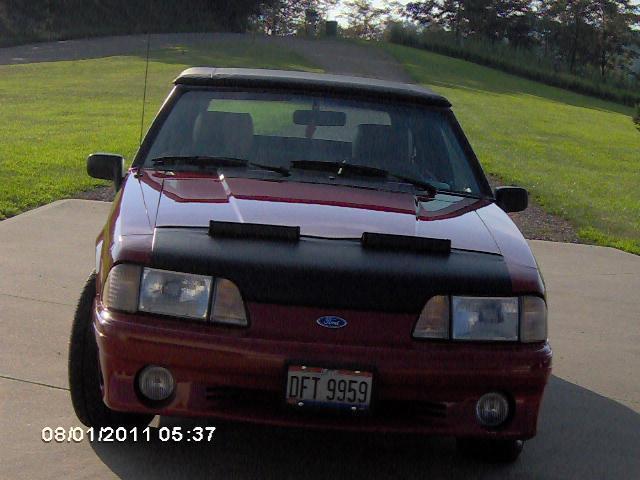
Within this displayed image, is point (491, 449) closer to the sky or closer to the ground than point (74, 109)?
closer to the sky

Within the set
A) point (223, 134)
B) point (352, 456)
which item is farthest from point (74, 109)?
point (352, 456)

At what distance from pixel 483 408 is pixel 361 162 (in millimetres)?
1600

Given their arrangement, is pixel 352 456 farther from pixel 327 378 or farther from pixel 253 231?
pixel 253 231

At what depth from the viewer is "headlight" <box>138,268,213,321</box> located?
3840 mm

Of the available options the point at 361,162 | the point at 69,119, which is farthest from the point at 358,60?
the point at 361,162

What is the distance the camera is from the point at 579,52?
80.0 metres

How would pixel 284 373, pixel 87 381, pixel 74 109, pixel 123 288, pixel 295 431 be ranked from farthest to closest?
pixel 74 109 → pixel 295 431 → pixel 87 381 → pixel 123 288 → pixel 284 373

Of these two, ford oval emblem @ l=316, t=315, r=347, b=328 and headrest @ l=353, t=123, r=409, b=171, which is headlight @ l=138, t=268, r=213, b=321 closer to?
ford oval emblem @ l=316, t=315, r=347, b=328

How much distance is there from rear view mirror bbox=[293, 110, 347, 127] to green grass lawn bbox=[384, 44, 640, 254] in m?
6.21

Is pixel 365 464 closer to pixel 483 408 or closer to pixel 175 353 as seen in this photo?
pixel 483 408

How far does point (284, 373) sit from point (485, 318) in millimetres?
745

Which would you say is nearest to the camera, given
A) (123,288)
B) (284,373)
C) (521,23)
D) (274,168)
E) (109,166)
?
(284,373)

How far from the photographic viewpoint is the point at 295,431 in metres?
4.68

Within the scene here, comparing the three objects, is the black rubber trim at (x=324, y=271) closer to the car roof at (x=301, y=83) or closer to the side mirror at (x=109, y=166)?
the side mirror at (x=109, y=166)
